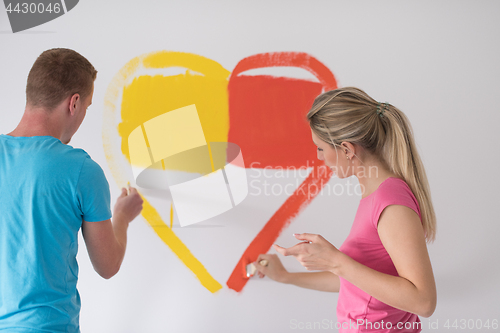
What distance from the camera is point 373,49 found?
1.32m

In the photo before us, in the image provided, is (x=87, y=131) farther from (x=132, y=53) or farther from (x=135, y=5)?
(x=135, y=5)

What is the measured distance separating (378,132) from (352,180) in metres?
0.46

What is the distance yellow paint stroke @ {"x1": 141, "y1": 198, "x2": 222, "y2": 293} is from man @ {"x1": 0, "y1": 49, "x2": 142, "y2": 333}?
0.45 meters

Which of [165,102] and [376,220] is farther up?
[165,102]

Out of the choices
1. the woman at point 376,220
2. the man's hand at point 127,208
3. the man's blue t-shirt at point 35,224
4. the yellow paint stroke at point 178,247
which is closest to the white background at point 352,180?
the yellow paint stroke at point 178,247

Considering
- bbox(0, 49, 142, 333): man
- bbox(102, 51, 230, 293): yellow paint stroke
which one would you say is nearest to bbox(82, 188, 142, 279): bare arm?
bbox(0, 49, 142, 333): man

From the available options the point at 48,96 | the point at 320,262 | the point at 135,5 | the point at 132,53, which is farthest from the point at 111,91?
the point at 320,262

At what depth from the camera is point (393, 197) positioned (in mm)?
818

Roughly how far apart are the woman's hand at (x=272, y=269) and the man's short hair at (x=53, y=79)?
2.70ft

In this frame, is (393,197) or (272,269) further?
(272,269)

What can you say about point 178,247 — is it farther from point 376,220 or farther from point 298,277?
point 376,220

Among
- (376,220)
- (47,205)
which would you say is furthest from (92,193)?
(376,220)

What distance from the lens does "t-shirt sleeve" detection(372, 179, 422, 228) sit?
2.67 ft

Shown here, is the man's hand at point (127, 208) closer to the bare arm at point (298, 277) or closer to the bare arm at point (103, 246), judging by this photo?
the bare arm at point (103, 246)
